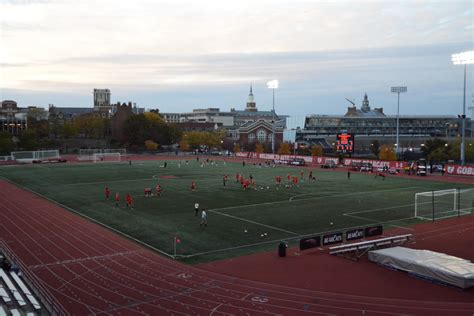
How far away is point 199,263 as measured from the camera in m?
22.3

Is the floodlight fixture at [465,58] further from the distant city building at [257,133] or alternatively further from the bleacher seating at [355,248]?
the distant city building at [257,133]

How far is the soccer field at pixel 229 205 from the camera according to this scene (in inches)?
1086

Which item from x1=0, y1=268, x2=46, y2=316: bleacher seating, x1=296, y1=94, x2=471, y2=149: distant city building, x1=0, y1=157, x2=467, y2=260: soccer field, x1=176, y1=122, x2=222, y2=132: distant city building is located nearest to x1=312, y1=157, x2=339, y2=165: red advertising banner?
x1=0, y1=157, x2=467, y2=260: soccer field

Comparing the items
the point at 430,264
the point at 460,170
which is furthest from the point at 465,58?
the point at 430,264

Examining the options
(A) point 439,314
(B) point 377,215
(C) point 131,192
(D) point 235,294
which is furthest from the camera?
(C) point 131,192

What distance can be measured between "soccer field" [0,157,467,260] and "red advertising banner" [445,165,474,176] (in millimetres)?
9838

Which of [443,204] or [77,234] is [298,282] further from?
[443,204]

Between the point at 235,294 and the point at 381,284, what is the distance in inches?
248

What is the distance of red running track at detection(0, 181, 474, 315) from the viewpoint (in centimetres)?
1691

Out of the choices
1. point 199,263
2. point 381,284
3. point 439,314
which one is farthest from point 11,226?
point 439,314

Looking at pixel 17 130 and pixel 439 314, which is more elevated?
pixel 17 130

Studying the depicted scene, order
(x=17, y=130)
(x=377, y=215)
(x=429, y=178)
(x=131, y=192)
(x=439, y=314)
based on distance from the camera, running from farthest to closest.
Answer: (x=17, y=130) → (x=429, y=178) → (x=131, y=192) → (x=377, y=215) → (x=439, y=314)

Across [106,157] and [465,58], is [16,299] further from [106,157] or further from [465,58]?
[106,157]

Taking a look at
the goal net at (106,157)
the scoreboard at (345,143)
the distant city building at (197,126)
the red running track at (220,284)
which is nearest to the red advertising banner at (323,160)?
the scoreboard at (345,143)
